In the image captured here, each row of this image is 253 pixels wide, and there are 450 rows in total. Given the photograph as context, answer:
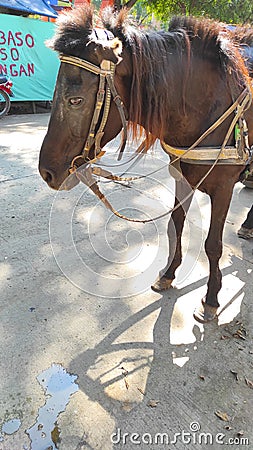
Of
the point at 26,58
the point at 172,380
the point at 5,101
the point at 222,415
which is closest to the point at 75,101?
the point at 172,380

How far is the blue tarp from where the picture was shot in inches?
340

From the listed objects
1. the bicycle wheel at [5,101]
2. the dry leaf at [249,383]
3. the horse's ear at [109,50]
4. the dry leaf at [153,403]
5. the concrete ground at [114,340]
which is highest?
the horse's ear at [109,50]

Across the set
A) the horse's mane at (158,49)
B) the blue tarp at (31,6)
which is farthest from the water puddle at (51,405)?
the blue tarp at (31,6)

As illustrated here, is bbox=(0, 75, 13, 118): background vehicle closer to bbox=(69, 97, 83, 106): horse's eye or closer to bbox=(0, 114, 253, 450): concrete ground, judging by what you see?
bbox=(0, 114, 253, 450): concrete ground

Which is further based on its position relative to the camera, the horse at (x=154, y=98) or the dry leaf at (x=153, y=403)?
the dry leaf at (x=153, y=403)

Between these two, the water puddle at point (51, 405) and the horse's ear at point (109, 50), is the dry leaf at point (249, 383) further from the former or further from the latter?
the horse's ear at point (109, 50)

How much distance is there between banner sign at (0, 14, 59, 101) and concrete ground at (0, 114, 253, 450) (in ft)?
20.5

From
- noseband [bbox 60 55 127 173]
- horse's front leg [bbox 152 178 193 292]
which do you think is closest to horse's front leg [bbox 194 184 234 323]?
horse's front leg [bbox 152 178 193 292]

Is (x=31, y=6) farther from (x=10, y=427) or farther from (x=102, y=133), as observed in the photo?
(x=10, y=427)

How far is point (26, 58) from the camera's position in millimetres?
8438

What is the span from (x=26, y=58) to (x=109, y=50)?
8268mm

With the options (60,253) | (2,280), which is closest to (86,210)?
(60,253)

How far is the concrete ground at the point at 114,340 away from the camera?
1.54 metres

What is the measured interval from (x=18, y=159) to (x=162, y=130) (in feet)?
11.9
